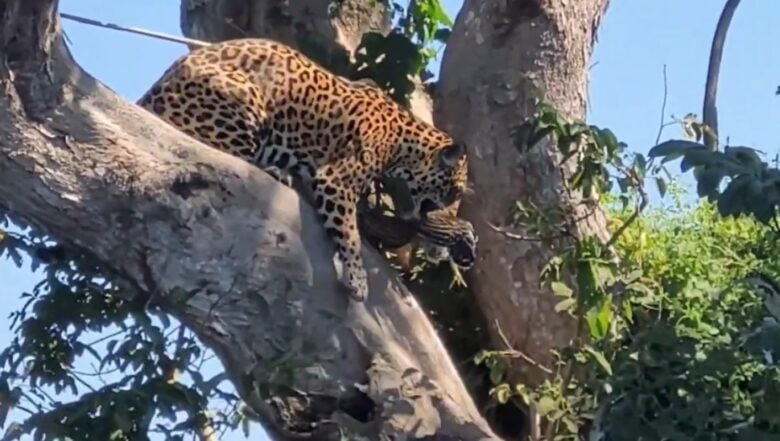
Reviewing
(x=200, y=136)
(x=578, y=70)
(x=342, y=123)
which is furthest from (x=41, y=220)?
(x=578, y=70)

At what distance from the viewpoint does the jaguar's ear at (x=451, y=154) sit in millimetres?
6090

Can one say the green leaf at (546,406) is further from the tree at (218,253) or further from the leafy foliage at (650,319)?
the tree at (218,253)

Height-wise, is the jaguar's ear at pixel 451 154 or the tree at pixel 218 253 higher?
the jaguar's ear at pixel 451 154

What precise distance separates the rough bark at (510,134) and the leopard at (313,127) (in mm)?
206

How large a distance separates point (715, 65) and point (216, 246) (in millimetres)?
5062

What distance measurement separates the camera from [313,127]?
5984 mm

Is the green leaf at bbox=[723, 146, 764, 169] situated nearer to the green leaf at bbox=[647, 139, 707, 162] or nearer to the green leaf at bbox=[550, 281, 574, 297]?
the green leaf at bbox=[647, 139, 707, 162]

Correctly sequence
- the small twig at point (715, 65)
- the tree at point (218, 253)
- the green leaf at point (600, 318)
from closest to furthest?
the tree at point (218, 253) < the green leaf at point (600, 318) < the small twig at point (715, 65)

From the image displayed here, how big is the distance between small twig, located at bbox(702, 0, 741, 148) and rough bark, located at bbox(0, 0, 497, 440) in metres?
3.75

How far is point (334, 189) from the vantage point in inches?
223

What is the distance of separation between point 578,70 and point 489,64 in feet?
1.05

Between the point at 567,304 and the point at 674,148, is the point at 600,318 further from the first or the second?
the point at 674,148

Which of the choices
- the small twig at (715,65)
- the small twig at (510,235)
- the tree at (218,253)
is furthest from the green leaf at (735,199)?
the small twig at (715,65)

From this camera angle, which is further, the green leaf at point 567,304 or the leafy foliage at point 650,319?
the green leaf at point 567,304
